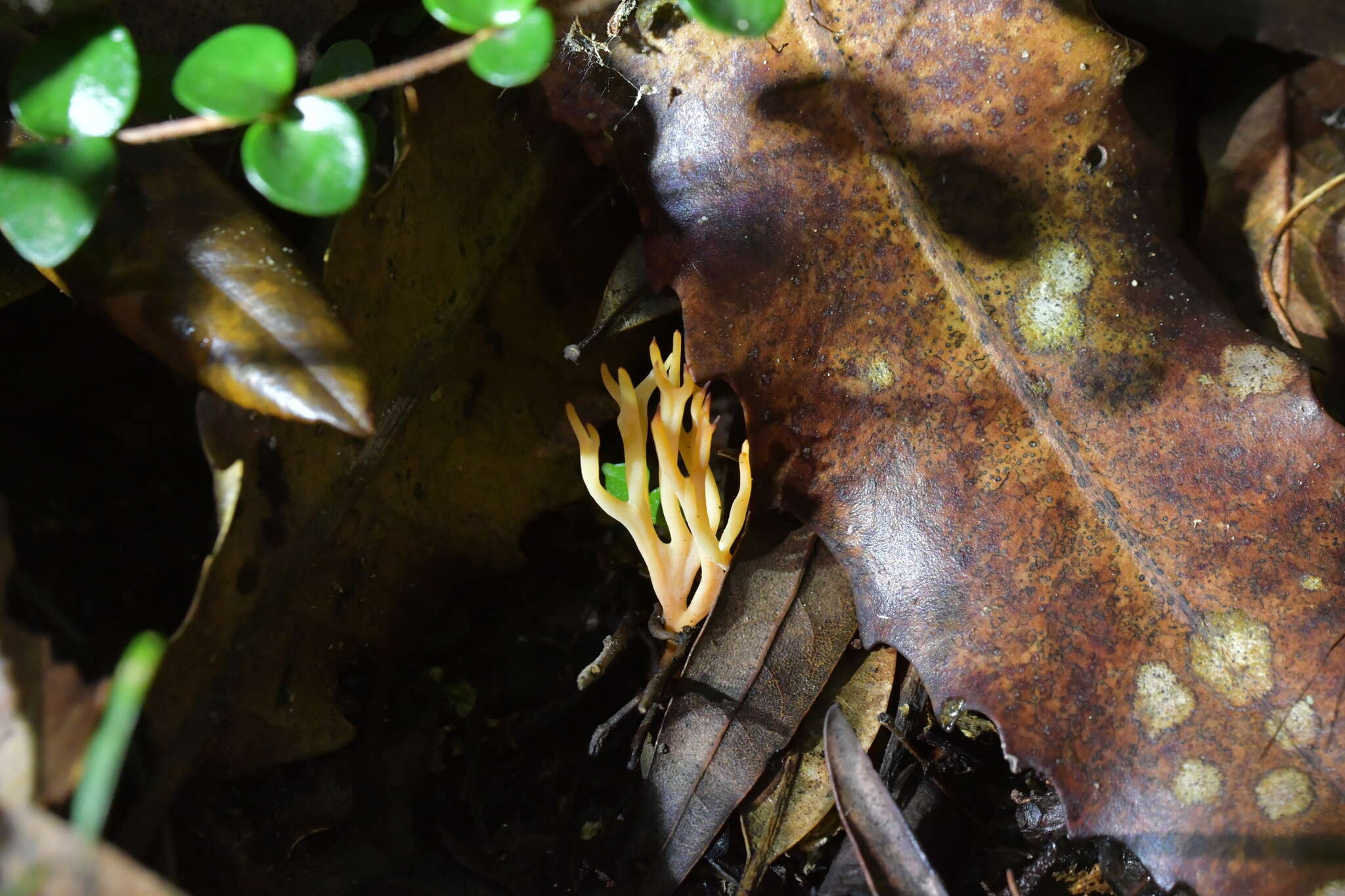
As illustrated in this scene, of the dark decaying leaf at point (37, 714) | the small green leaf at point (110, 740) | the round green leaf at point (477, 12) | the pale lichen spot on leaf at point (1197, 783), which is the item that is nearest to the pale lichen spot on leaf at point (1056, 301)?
the pale lichen spot on leaf at point (1197, 783)

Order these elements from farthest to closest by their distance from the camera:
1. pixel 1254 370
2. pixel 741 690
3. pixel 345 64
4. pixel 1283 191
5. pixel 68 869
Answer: pixel 1283 191
pixel 741 690
pixel 1254 370
pixel 345 64
pixel 68 869

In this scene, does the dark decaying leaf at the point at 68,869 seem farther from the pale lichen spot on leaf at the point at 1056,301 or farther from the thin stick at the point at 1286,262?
the thin stick at the point at 1286,262

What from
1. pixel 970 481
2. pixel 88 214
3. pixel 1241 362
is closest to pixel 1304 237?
pixel 1241 362

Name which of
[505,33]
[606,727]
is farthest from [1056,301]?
[606,727]

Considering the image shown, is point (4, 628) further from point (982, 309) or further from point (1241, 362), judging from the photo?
point (1241, 362)

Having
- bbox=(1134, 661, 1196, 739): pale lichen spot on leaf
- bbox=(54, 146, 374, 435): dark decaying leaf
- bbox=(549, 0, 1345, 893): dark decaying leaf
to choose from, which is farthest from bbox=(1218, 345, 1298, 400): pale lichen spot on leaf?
bbox=(54, 146, 374, 435): dark decaying leaf

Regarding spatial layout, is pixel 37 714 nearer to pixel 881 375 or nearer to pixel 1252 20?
pixel 881 375
